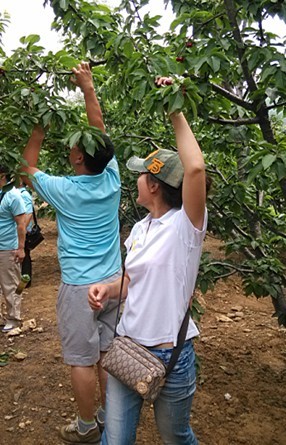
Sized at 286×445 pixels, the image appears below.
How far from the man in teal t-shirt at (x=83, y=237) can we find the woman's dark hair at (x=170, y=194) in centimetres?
66

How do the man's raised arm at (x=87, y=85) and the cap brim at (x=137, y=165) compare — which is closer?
the cap brim at (x=137, y=165)

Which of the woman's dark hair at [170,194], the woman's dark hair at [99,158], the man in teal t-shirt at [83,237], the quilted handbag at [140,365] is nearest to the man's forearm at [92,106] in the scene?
the man in teal t-shirt at [83,237]

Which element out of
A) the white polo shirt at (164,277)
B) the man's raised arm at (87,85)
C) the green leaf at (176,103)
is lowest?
the white polo shirt at (164,277)

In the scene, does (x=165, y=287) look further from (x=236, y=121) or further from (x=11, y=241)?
(x=11, y=241)

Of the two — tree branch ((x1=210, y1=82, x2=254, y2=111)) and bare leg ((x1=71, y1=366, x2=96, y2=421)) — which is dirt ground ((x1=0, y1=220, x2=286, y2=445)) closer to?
bare leg ((x1=71, y1=366, x2=96, y2=421))

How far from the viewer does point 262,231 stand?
4016 millimetres

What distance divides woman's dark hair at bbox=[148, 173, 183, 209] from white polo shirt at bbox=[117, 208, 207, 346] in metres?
0.06

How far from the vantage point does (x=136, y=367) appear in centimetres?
180

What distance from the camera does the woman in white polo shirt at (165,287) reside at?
1836 mm

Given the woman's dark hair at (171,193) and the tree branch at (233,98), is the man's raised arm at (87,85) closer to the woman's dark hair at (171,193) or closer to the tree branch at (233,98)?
the tree branch at (233,98)

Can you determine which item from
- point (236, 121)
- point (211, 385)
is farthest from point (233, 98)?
point (211, 385)

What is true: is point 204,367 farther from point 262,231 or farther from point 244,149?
point 244,149

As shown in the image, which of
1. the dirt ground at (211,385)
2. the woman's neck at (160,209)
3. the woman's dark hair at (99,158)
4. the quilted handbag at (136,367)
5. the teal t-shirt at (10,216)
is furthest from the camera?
the teal t-shirt at (10,216)

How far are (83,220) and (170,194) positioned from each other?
0.79 m
